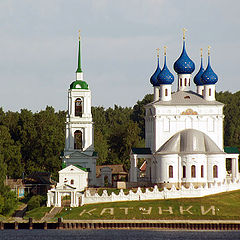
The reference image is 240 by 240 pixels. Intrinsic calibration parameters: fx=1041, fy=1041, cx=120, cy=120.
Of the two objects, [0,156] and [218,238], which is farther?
[0,156]

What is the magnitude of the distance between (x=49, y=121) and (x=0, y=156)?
4587 centimetres

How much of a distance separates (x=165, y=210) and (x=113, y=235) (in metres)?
Answer: 10.9

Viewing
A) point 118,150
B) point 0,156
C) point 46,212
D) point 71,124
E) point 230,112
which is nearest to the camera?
point 46,212

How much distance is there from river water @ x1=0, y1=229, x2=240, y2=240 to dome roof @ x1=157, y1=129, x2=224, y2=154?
17.1 metres

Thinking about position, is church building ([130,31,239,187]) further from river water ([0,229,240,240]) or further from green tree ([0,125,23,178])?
green tree ([0,125,23,178])

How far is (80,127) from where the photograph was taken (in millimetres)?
131625

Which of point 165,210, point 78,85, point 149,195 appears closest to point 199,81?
point 78,85

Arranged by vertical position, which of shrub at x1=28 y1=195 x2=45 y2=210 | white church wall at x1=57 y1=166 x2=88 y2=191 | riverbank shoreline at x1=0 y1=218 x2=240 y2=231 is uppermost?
white church wall at x1=57 y1=166 x2=88 y2=191

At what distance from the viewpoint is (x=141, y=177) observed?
127062mm

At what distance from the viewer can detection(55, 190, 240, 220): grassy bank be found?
351ft

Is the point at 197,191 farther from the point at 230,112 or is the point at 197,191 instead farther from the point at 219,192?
the point at 230,112

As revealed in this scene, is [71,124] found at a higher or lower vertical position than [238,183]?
higher

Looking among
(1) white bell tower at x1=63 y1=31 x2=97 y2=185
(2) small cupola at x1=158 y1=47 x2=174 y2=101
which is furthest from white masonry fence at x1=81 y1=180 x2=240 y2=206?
(2) small cupola at x1=158 y1=47 x2=174 y2=101

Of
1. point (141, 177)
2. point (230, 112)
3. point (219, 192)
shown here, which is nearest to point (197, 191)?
point (219, 192)
